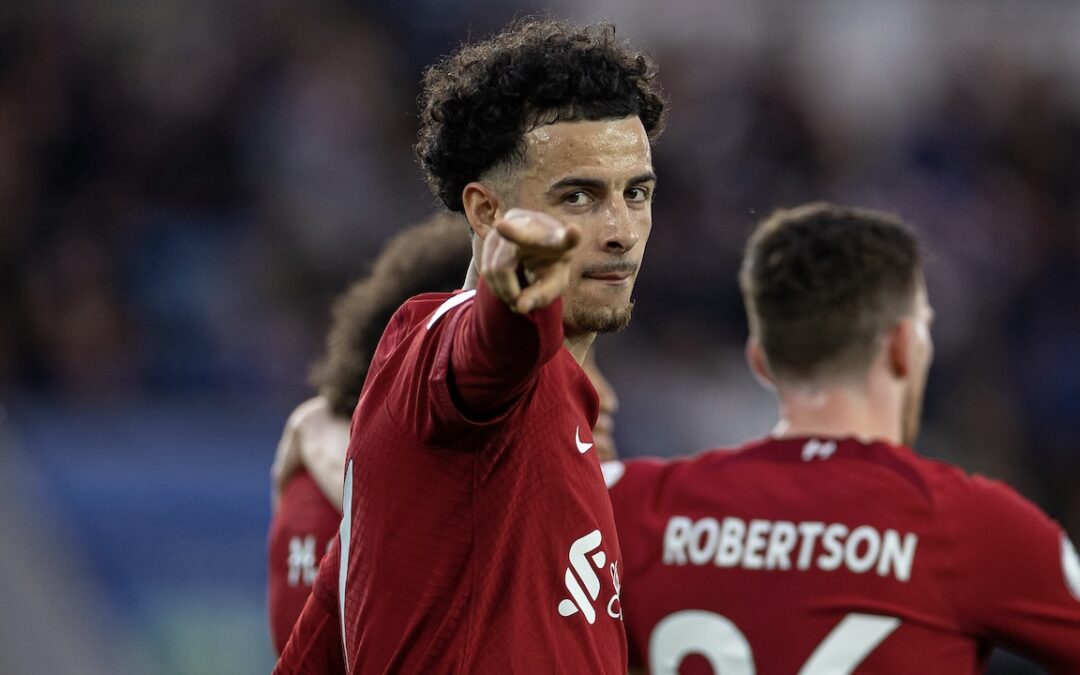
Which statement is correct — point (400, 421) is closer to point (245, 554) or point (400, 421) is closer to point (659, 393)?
point (245, 554)

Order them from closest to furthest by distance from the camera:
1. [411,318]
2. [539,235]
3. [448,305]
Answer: [539,235] → [448,305] → [411,318]

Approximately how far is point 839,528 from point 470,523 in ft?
4.75

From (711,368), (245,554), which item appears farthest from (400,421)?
(711,368)

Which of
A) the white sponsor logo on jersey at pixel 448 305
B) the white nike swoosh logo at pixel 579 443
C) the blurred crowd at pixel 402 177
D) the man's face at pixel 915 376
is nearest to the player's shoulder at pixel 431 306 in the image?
the white sponsor logo on jersey at pixel 448 305

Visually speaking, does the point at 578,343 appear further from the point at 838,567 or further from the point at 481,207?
the point at 838,567

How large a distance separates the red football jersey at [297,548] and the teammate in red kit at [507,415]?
1.22 m

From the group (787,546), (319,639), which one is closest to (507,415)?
(319,639)

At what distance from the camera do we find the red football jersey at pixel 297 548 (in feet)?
12.7

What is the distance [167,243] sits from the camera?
8.51 m

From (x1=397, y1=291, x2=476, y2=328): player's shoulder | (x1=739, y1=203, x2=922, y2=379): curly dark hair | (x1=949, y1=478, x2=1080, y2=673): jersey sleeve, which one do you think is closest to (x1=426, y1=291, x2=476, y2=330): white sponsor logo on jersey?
(x1=397, y1=291, x2=476, y2=328): player's shoulder

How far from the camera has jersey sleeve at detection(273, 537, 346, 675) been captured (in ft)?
8.53

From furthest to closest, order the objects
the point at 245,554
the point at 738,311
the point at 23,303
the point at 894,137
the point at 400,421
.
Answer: the point at 894,137 < the point at 738,311 < the point at 23,303 < the point at 245,554 < the point at 400,421

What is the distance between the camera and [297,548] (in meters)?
3.90

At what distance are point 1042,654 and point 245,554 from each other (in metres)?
4.86
